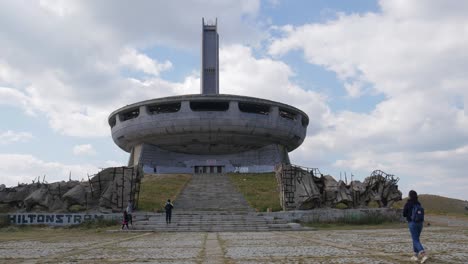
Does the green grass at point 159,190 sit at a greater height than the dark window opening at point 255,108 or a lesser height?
lesser

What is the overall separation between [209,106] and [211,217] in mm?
31004

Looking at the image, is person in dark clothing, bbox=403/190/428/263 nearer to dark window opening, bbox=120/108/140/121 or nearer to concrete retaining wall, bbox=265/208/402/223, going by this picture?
concrete retaining wall, bbox=265/208/402/223

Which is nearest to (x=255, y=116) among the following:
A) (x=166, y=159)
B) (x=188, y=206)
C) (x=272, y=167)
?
(x=272, y=167)

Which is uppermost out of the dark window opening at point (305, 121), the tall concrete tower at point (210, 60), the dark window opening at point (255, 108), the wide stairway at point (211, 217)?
the tall concrete tower at point (210, 60)

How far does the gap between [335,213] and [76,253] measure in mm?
15896

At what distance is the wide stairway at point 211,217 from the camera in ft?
67.2

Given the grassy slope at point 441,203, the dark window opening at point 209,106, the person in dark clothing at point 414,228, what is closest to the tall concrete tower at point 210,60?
the dark window opening at point 209,106

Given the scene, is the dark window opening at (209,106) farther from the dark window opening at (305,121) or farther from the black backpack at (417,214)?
the black backpack at (417,214)

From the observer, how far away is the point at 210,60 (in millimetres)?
60906

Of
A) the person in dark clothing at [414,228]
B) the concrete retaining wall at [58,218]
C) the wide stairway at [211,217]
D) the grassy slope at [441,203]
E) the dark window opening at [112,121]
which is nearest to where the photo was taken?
the person in dark clothing at [414,228]

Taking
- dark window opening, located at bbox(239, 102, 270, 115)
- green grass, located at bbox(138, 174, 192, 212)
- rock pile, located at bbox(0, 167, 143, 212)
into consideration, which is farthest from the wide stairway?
dark window opening, located at bbox(239, 102, 270, 115)

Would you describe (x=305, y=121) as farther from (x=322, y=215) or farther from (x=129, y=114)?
(x=322, y=215)

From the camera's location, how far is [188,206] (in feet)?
96.3

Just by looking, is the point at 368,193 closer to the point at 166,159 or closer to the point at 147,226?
the point at 147,226
